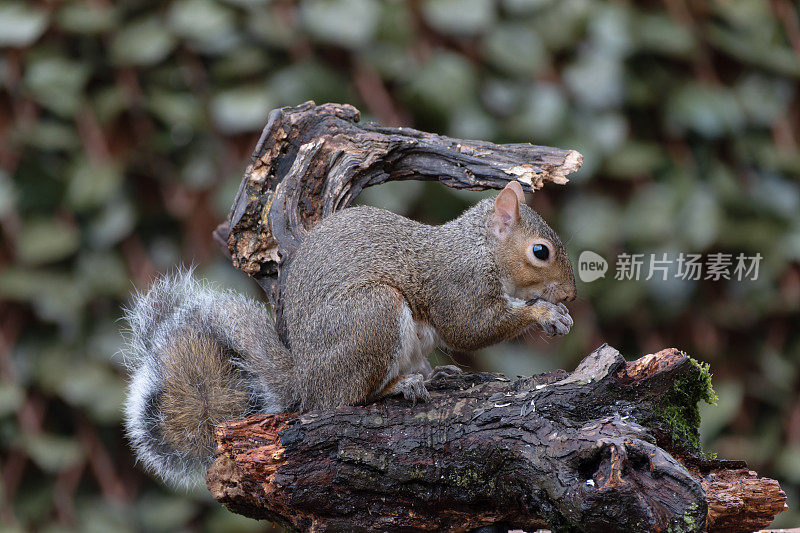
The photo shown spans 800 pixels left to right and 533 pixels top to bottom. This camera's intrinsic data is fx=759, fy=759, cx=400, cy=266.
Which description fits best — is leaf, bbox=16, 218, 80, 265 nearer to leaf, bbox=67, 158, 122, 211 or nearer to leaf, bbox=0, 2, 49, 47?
leaf, bbox=67, 158, 122, 211

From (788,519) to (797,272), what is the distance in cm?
63

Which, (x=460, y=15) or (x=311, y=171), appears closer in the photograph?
(x=311, y=171)

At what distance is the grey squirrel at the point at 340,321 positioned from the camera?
114cm

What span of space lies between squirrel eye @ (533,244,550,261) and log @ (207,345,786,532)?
0.21 metres

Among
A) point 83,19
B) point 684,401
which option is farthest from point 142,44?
point 684,401

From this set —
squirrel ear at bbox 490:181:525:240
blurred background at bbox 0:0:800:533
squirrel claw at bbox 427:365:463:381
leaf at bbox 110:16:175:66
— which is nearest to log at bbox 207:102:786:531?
squirrel claw at bbox 427:365:463:381

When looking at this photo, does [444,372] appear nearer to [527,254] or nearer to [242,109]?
[527,254]

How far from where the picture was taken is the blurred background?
1797 millimetres

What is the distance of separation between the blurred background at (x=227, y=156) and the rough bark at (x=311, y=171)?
353 mm

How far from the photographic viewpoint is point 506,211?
4.06 feet

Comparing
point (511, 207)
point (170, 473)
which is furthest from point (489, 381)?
point (170, 473)

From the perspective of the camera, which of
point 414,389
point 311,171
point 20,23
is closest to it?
point 414,389

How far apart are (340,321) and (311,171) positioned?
39cm

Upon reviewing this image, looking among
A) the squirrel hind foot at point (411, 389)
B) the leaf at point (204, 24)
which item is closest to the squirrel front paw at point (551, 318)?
the squirrel hind foot at point (411, 389)
